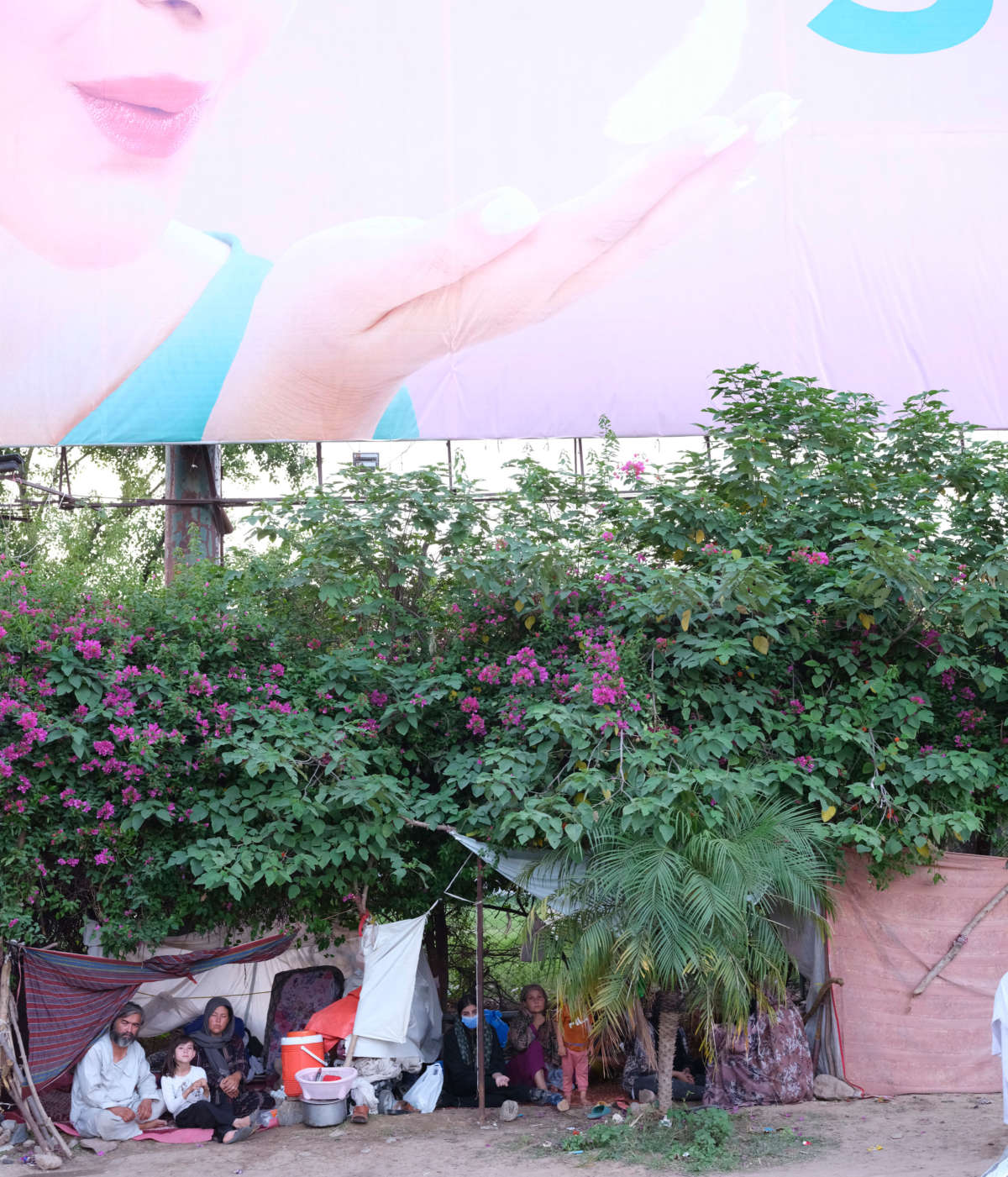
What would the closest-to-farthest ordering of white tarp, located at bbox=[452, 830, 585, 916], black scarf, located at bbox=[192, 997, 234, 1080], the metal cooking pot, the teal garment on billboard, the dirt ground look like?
the dirt ground < white tarp, located at bbox=[452, 830, 585, 916] < the metal cooking pot < black scarf, located at bbox=[192, 997, 234, 1080] < the teal garment on billboard

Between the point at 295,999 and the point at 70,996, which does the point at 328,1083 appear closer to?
the point at 295,999

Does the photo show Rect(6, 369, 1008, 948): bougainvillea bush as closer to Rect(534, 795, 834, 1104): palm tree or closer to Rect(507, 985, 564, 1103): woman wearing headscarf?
Rect(534, 795, 834, 1104): palm tree

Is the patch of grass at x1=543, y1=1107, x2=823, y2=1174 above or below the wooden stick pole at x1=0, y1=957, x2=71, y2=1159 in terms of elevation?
below

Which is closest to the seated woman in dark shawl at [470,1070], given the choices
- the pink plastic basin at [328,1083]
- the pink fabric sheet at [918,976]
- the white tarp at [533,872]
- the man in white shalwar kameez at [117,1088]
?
the pink plastic basin at [328,1083]

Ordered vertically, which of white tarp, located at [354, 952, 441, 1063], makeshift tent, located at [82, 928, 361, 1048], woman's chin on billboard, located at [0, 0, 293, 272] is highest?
woman's chin on billboard, located at [0, 0, 293, 272]

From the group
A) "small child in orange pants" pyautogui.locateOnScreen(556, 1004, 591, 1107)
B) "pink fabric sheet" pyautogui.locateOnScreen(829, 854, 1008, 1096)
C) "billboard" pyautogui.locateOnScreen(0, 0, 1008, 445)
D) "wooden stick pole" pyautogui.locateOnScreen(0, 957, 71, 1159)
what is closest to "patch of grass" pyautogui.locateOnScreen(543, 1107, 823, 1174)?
"small child in orange pants" pyautogui.locateOnScreen(556, 1004, 591, 1107)


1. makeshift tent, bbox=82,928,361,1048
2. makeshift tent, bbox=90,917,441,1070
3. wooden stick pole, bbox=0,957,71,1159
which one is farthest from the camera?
makeshift tent, bbox=82,928,361,1048

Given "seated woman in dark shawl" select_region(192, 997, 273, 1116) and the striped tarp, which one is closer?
the striped tarp

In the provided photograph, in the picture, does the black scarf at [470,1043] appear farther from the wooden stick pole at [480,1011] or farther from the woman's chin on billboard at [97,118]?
the woman's chin on billboard at [97,118]

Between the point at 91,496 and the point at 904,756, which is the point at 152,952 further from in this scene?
the point at 91,496

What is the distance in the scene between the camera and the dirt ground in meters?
5.48

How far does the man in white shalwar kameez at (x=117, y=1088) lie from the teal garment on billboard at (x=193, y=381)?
527 centimetres

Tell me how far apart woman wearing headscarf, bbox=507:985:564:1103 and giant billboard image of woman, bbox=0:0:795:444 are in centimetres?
538

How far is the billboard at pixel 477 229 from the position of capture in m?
10.4
